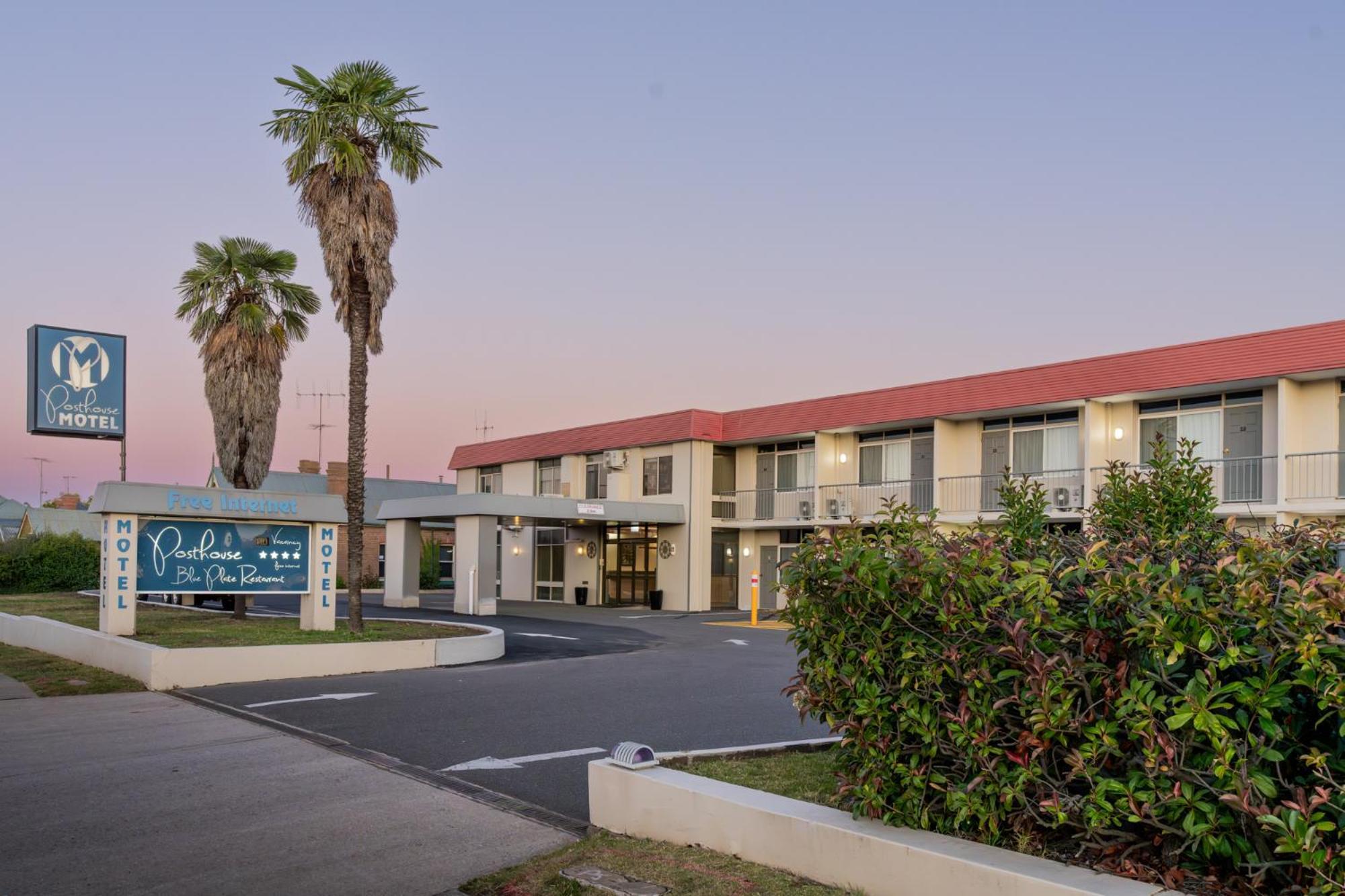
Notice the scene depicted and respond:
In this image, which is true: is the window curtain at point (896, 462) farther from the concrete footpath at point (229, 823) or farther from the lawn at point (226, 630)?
the concrete footpath at point (229, 823)

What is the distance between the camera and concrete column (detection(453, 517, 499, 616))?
31.4 m

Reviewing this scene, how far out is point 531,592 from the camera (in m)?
41.8

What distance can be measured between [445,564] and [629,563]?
1707 cm

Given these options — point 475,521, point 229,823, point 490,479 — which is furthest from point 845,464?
point 229,823

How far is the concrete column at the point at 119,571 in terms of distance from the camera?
17453mm

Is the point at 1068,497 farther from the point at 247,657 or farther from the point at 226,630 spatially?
the point at 247,657

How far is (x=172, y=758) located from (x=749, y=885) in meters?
6.82

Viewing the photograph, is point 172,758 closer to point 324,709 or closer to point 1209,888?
point 324,709

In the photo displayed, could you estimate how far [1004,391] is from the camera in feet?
92.8

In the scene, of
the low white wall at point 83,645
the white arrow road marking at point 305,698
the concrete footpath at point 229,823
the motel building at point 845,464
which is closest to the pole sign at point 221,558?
the low white wall at point 83,645

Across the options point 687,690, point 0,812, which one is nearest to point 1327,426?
point 687,690

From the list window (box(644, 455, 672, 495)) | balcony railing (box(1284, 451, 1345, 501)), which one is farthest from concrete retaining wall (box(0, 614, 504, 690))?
window (box(644, 455, 672, 495))

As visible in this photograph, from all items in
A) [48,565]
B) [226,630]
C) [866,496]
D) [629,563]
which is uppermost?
[866,496]

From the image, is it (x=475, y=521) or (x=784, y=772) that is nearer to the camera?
(x=784, y=772)
